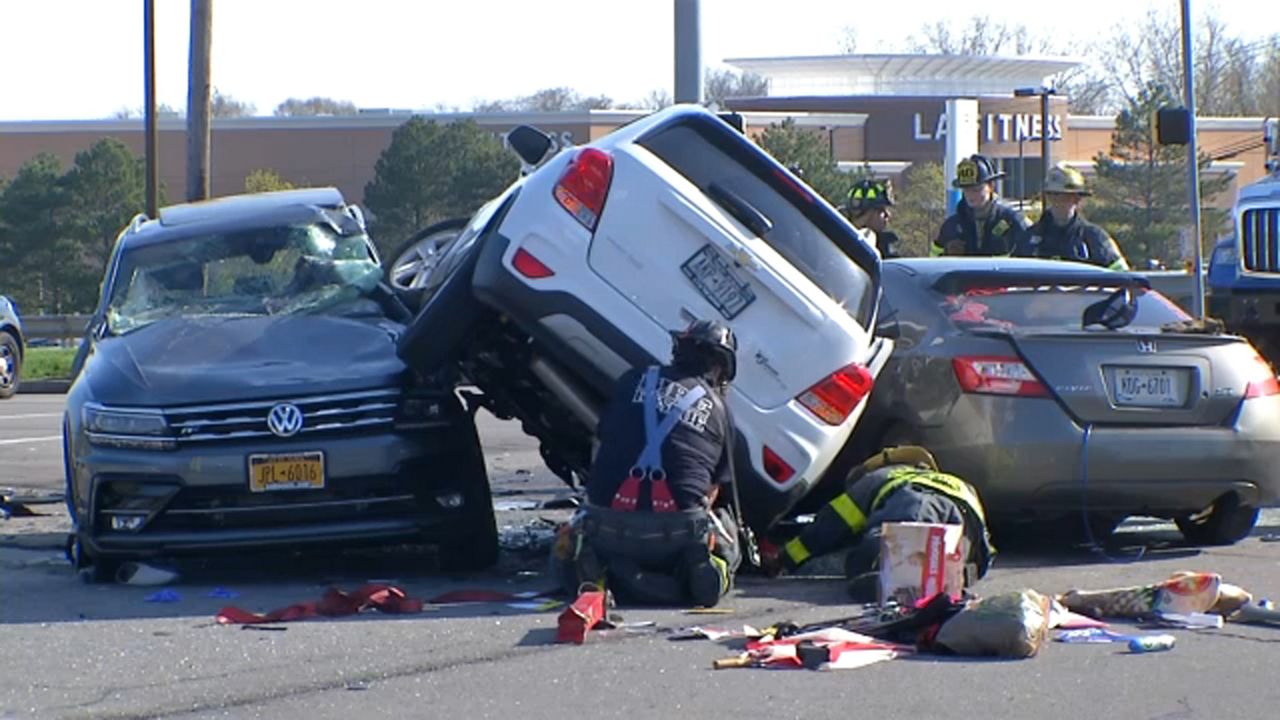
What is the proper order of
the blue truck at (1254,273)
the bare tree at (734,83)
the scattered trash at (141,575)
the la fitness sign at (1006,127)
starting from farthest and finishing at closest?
1. the bare tree at (734,83)
2. the la fitness sign at (1006,127)
3. the blue truck at (1254,273)
4. the scattered trash at (141,575)

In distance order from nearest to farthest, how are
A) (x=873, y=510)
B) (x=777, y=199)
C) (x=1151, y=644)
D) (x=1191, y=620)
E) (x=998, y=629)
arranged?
1. (x=998, y=629)
2. (x=1151, y=644)
3. (x=1191, y=620)
4. (x=873, y=510)
5. (x=777, y=199)

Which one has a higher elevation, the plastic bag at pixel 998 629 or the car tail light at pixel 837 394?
the car tail light at pixel 837 394

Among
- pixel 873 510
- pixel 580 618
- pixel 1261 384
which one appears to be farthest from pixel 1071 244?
pixel 580 618

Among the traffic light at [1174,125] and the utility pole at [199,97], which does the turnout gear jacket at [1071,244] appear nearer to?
the traffic light at [1174,125]

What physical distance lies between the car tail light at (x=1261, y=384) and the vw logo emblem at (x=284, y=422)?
14.9ft

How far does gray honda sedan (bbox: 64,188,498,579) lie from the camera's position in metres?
8.32

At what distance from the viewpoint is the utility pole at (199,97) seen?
72.7 feet

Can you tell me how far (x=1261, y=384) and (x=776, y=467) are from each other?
109 inches

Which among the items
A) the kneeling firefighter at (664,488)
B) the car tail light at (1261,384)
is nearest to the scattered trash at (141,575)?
the kneeling firefighter at (664,488)

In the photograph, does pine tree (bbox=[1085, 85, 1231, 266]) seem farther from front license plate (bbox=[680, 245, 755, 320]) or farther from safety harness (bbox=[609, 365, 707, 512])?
safety harness (bbox=[609, 365, 707, 512])

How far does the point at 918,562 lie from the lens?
7477mm

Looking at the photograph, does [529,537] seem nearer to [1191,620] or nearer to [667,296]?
[667,296]

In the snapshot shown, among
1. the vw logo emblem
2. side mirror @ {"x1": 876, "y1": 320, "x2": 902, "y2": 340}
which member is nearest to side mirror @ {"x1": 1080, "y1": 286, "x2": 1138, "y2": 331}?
side mirror @ {"x1": 876, "y1": 320, "x2": 902, "y2": 340}

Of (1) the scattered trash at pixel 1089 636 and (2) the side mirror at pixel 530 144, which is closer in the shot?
(1) the scattered trash at pixel 1089 636
